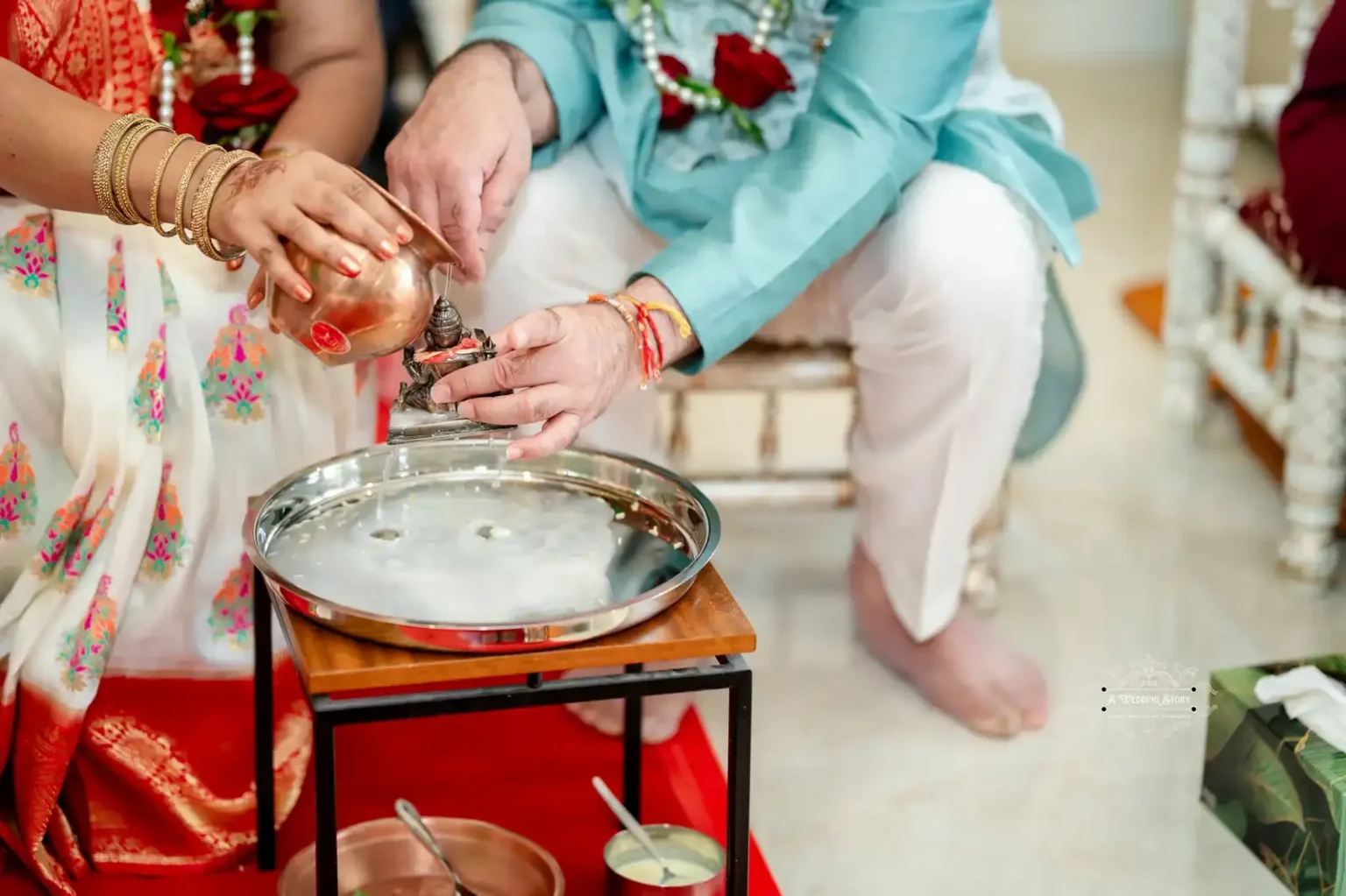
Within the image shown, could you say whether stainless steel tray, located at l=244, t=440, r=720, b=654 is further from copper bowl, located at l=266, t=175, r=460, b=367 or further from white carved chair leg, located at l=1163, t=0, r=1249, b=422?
white carved chair leg, located at l=1163, t=0, r=1249, b=422

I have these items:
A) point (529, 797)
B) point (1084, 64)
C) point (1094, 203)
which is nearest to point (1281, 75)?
point (1084, 64)

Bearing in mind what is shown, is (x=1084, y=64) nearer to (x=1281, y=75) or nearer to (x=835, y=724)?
(x=1281, y=75)

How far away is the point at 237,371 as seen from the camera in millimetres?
1475

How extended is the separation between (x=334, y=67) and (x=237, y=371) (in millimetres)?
336

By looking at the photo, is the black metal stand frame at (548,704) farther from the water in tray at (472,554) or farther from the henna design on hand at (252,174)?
the henna design on hand at (252,174)

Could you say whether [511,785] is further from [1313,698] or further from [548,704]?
[1313,698]

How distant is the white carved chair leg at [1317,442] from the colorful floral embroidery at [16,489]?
1.38m

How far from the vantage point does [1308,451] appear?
202cm

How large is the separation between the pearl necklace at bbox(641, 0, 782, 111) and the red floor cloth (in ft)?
2.04

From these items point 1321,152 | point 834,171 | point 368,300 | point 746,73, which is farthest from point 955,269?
point 368,300

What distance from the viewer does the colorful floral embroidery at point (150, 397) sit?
142cm

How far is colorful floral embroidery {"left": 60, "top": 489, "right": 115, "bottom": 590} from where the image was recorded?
1411 mm

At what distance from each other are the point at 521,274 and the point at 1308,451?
98 centimetres

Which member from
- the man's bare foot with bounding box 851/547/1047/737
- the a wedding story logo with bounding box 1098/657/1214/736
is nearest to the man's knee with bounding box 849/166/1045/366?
the man's bare foot with bounding box 851/547/1047/737
